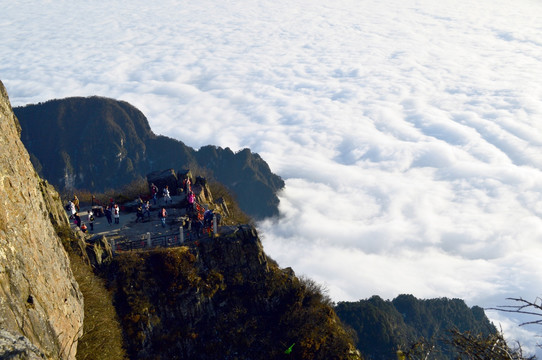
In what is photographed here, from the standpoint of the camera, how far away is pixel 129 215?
38.7 metres

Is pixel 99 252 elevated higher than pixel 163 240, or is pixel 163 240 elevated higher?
pixel 99 252

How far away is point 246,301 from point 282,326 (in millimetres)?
3262

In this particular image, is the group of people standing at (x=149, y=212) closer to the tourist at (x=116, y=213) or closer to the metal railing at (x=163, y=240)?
the tourist at (x=116, y=213)

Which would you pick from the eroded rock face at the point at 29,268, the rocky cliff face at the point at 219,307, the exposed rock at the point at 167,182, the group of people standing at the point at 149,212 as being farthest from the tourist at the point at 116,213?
the eroded rock face at the point at 29,268

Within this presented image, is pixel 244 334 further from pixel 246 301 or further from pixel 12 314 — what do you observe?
pixel 12 314

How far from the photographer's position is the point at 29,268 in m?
16.9

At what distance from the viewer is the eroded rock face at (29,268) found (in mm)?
15117

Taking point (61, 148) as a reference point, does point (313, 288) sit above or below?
above

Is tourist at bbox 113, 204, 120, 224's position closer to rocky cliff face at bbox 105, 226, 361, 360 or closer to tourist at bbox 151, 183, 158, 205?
tourist at bbox 151, 183, 158, 205

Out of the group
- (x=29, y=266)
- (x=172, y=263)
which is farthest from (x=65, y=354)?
(x=172, y=263)

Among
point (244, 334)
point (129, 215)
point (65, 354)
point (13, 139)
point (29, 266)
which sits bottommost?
point (244, 334)

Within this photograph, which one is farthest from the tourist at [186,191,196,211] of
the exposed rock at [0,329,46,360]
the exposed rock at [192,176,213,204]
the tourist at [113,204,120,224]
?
the exposed rock at [0,329,46,360]

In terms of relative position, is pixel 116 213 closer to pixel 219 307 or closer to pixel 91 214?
pixel 91 214

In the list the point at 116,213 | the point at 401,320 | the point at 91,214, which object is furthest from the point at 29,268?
the point at 401,320
